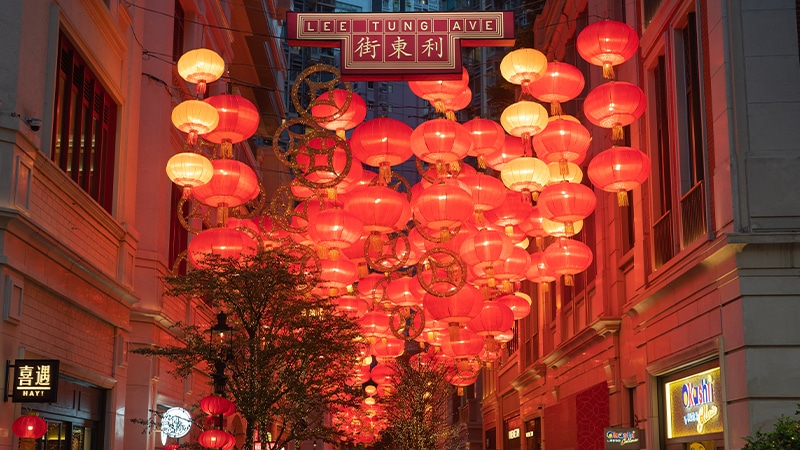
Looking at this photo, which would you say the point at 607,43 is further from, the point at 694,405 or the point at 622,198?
the point at 694,405

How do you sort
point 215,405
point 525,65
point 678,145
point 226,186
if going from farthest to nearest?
1. point 215,405
2. point 678,145
3. point 226,186
4. point 525,65

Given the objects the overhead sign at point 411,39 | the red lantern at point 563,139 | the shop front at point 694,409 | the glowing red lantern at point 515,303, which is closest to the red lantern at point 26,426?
the overhead sign at point 411,39

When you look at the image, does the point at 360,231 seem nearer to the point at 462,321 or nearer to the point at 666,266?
the point at 462,321

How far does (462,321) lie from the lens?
1533 cm

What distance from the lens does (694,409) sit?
13.1 meters

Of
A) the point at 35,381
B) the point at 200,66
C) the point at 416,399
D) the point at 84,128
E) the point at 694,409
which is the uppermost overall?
the point at 200,66

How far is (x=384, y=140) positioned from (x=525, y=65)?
2136mm

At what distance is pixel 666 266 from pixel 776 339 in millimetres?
3179

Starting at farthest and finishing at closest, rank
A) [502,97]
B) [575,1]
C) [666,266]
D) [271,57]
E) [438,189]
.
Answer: [271,57]
[502,97]
[575,1]
[666,266]
[438,189]

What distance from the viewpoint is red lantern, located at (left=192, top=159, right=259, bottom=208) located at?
13250 mm

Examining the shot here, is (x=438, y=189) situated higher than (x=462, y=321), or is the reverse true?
(x=438, y=189)

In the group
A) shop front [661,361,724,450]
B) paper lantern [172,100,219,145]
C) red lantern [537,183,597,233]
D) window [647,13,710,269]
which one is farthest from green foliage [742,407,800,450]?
paper lantern [172,100,219,145]

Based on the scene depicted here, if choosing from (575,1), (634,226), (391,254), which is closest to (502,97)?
(575,1)

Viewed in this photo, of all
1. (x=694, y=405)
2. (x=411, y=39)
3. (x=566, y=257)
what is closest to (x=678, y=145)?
(x=566, y=257)
